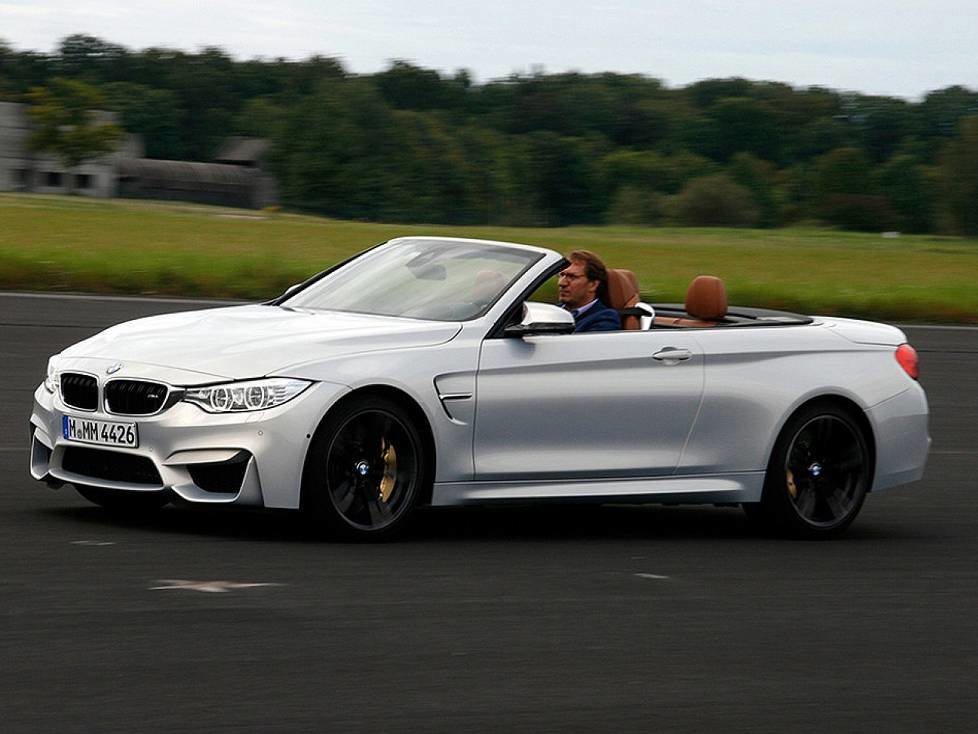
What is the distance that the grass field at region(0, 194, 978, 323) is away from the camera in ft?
78.9

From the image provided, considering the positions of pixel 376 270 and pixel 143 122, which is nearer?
pixel 376 270

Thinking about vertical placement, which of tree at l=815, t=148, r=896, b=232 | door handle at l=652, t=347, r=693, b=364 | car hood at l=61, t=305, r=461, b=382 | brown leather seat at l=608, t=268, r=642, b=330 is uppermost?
tree at l=815, t=148, r=896, b=232

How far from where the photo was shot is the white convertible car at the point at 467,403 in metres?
7.36

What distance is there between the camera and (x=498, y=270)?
8.42 m

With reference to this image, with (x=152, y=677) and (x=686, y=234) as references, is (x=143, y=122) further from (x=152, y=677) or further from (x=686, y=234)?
(x=152, y=677)

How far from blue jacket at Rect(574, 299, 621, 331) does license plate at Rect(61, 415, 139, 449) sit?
7.81ft

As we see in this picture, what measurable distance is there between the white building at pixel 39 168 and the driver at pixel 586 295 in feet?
407

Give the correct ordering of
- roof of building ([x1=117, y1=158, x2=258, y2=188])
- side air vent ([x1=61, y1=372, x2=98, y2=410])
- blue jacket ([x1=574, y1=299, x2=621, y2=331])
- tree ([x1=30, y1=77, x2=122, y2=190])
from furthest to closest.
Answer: roof of building ([x1=117, y1=158, x2=258, y2=188]) < tree ([x1=30, y1=77, x2=122, y2=190]) < blue jacket ([x1=574, y1=299, x2=621, y2=331]) < side air vent ([x1=61, y1=372, x2=98, y2=410])

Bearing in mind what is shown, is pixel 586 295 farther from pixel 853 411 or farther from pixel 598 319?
pixel 853 411

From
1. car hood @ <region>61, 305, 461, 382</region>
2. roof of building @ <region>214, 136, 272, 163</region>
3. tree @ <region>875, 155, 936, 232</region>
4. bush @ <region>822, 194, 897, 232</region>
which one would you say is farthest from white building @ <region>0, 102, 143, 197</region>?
car hood @ <region>61, 305, 461, 382</region>

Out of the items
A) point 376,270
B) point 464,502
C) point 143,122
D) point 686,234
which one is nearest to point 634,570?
point 464,502

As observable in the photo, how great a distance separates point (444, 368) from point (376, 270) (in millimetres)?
1286

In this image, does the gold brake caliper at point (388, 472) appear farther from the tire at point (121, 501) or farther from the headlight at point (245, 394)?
the tire at point (121, 501)

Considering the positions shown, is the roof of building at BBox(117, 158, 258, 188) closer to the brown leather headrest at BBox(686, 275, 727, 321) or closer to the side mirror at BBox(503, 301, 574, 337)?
the brown leather headrest at BBox(686, 275, 727, 321)
